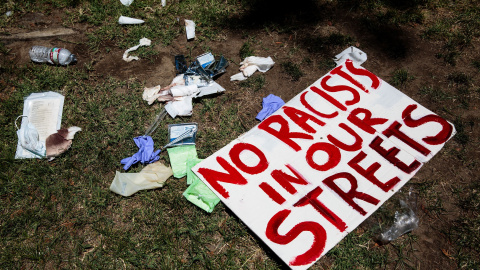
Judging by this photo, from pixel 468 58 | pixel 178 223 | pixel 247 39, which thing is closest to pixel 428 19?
pixel 468 58

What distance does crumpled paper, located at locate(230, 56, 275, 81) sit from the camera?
2979mm

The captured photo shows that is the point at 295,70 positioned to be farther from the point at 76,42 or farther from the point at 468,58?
the point at 76,42

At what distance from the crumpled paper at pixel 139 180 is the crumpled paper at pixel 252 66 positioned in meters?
1.04

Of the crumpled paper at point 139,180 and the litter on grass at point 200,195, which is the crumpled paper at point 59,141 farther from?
the litter on grass at point 200,195

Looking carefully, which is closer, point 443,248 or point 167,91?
point 443,248

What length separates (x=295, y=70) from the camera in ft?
9.91

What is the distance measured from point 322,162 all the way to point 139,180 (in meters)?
1.31

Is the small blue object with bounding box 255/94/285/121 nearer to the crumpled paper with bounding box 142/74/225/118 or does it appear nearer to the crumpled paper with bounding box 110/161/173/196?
the crumpled paper with bounding box 142/74/225/118

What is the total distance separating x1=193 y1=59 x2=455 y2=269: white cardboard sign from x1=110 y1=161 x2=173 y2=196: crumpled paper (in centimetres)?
26

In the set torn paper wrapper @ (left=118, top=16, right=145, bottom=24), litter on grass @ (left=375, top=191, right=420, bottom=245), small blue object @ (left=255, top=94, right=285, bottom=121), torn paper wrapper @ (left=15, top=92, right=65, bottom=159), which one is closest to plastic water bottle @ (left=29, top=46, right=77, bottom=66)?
torn paper wrapper @ (left=15, top=92, right=65, bottom=159)

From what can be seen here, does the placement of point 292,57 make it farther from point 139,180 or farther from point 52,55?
point 52,55

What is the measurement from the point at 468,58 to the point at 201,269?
2860mm

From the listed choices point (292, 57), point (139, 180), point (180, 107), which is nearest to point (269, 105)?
point (292, 57)

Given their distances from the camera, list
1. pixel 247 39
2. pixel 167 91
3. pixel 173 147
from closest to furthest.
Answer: pixel 173 147 < pixel 167 91 < pixel 247 39
